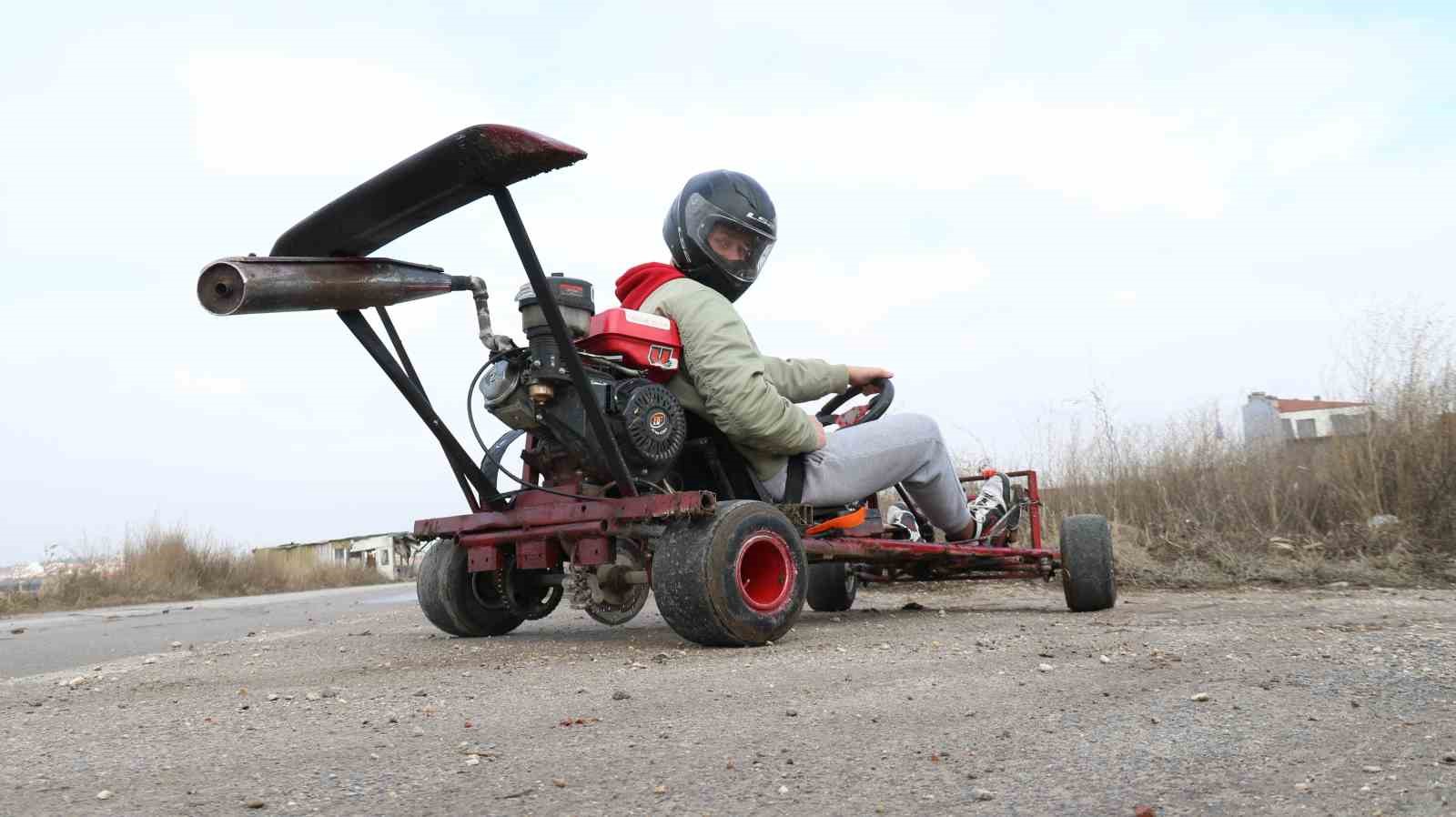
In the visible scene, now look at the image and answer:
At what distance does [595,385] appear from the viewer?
434cm

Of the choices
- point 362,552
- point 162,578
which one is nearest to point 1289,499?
point 162,578

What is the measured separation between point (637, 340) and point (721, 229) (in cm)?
97

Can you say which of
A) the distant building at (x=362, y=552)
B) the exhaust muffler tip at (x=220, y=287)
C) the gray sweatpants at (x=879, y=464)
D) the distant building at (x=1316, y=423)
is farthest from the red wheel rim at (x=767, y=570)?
the distant building at (x=362, y=552)

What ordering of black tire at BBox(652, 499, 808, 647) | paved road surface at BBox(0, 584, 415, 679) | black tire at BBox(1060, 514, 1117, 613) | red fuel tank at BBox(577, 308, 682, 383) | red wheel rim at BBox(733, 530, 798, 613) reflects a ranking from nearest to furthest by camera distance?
1. black tire at BBox(652, 499, 808, 647)
2. red wheel rim at BBox(733, 530, 798, 613)
3. red fuel tank at BBox(577, 308, 682, 383)
4. black tire at BBox(1060, 514, 1117, 613)
5. paved road surface at BBox(0, 584, 415, 679)

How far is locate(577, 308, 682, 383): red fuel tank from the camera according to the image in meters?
4.47

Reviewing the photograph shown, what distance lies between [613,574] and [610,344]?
910 millimetres

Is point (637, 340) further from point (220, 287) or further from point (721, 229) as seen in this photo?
point (220, 287)

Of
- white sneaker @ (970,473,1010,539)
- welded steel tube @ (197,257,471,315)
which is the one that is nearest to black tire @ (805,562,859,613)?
white sneaker @ (970,473,1010,539)

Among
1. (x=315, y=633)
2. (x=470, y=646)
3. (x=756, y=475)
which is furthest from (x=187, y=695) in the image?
(x=315, y=633)

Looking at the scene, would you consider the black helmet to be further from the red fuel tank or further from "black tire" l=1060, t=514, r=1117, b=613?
"black tire" l=1060, t=514, r=1117, b=613

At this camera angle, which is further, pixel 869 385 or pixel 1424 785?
pixel 869 385

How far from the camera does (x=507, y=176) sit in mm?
3896

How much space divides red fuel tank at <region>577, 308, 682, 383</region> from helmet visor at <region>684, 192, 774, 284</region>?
678 millimetres

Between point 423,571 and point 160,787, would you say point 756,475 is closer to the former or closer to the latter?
point 423,571
